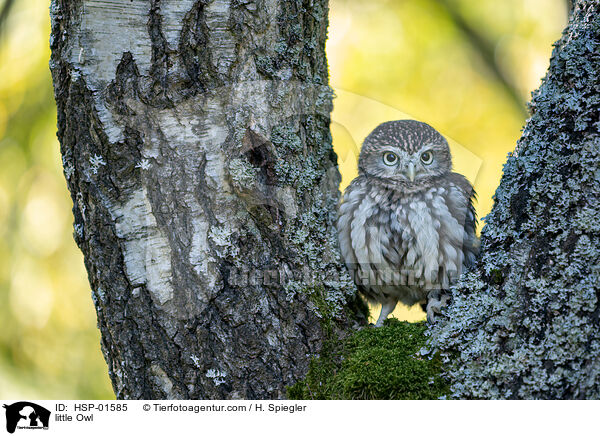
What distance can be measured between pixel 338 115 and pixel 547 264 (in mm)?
1227

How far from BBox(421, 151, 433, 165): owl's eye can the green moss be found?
97cm

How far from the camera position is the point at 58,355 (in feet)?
11.0

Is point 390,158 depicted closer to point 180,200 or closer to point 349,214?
point 349,214

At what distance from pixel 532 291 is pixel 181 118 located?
1.27 m

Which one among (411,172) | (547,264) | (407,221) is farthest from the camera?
(411,172)

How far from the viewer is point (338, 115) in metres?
2.60

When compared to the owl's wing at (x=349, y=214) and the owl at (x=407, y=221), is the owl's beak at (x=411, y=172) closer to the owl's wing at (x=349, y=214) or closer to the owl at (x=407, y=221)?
the owl at (x=407, y=221)

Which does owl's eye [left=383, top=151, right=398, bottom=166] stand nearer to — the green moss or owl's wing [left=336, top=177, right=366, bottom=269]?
owl's wing [left=336, top=177, right=366, bottom=269]
